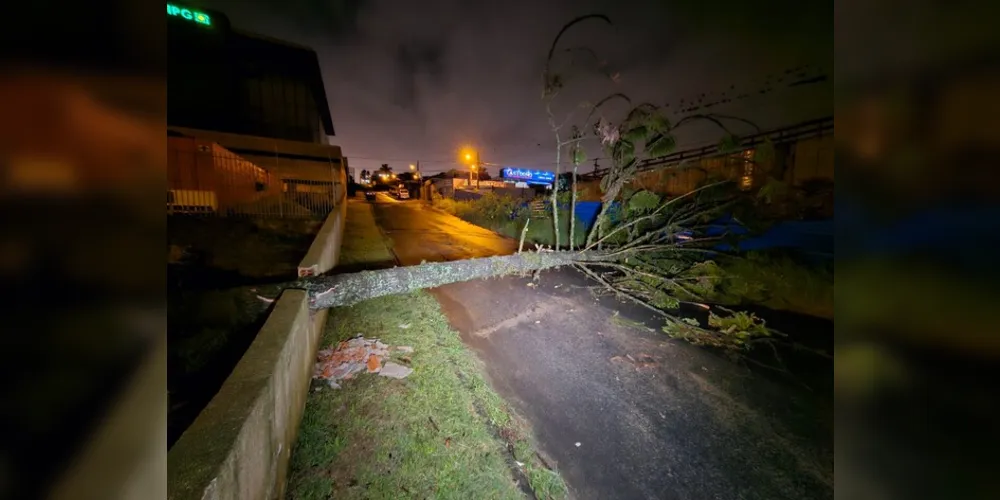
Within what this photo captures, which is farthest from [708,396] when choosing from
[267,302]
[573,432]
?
[267,302]

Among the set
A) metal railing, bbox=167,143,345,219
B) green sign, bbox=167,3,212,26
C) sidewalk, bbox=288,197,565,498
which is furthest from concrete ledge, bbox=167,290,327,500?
green sign, bbox=167,3,212,26

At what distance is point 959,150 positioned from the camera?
0.48m

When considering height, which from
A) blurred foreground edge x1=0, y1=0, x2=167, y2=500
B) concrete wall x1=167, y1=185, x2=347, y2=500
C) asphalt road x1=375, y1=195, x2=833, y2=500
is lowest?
asphalt road x1=375, y1=195, x2=833, y2=500

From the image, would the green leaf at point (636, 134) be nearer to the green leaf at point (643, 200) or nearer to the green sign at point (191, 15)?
the green leaf at point (643, 200)

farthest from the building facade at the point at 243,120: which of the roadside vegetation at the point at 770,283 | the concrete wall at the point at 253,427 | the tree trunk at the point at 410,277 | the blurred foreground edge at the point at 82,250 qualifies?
the roadside vegetation at the point at 770,283

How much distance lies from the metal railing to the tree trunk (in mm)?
8746

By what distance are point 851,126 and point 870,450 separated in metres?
0.60

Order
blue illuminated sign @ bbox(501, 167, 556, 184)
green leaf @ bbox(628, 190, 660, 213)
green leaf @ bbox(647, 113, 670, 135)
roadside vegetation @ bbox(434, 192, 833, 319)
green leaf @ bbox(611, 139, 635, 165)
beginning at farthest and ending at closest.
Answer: blue illuminated sign @ bbox(501, 167, 556, 184) < green leaf @ bbox(628, 190, 660, 213) < roadside vegetation @ bbox(434, 192, 833, 319) < green leaf @ bbox(611, 139, 635, 165) < green leaf @ bbox(647, 113, 670, 135)

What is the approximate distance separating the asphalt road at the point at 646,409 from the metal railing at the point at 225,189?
9189 millimetres

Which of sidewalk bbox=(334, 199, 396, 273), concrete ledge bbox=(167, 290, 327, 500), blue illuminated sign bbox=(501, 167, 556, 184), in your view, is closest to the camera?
concrete ledge bbox=(167, 290, 327, 500)

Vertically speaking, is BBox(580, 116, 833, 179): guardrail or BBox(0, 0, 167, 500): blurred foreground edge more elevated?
BBox(580, 116, 833, 179): guardrail

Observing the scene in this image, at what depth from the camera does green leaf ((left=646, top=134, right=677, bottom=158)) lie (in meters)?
5.27

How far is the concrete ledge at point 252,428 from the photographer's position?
1.32 m

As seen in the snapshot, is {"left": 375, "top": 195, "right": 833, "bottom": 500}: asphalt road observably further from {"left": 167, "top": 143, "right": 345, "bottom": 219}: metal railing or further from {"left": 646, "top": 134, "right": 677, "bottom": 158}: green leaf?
{"left": 167, "top": 143, "right": 345, "bottom": 219}: metal railing
